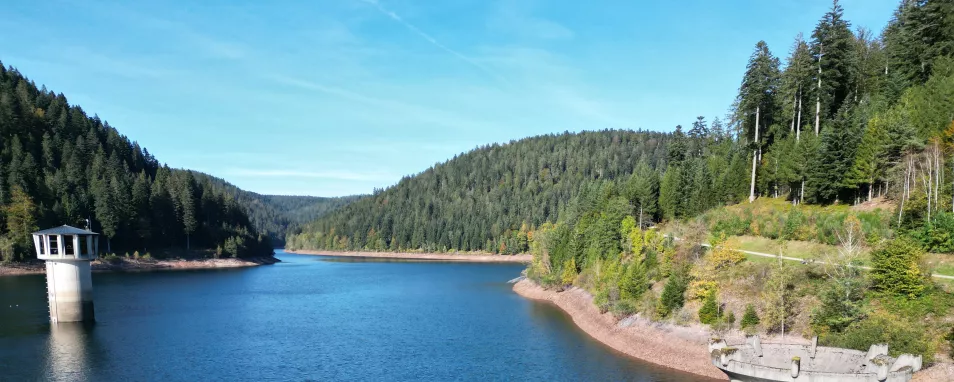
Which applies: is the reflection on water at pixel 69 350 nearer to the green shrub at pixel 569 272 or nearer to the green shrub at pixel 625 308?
the green shrub at pixel 625 308

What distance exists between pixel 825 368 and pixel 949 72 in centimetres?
5265

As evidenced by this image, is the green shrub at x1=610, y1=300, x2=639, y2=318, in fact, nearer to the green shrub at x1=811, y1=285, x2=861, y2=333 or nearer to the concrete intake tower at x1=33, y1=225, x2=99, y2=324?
the green shrub at x1=811, y1=285, x2=861, y2=333

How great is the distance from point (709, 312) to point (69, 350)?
194 feet

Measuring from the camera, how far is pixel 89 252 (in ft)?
221

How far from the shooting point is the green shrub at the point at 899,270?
40062 mm

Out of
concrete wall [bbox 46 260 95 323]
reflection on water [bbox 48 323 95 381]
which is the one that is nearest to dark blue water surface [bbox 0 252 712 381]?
reflection on water [bbox 48 323 95 381]

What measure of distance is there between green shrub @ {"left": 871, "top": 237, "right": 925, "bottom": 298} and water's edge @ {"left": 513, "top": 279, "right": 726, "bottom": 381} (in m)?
14.1

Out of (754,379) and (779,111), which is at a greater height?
(779,111)

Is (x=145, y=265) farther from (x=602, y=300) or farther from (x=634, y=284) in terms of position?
(x=634, y=284)

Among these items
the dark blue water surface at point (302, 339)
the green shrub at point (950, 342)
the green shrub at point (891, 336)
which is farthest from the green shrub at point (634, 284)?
the green shrub at point (950, 342)

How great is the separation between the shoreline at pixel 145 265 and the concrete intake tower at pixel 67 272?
67973mm

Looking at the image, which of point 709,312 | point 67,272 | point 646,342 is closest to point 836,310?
point 709,312

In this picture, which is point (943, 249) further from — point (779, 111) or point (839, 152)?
point (779, 111)

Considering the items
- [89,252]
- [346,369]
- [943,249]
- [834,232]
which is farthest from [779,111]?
[89,252]
